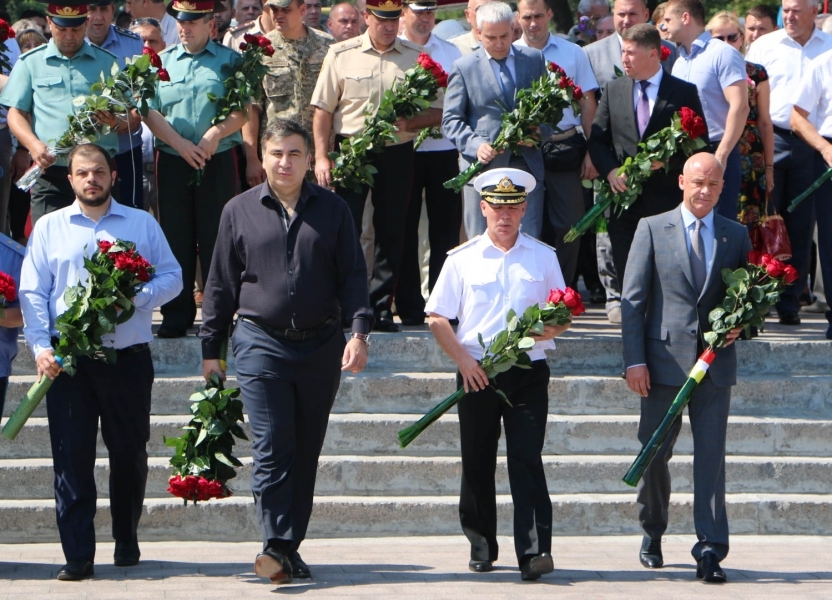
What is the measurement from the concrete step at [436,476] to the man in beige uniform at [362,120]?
1691 millimetres

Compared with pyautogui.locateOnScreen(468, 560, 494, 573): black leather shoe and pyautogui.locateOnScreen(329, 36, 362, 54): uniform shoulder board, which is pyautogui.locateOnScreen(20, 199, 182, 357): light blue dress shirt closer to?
pyautogui.locateOnScreen(468, 560, 494, 573): black leather shoe

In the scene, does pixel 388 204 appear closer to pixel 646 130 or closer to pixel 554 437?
pixel 646 130

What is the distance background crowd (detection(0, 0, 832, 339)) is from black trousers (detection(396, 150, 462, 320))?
0.5 inches

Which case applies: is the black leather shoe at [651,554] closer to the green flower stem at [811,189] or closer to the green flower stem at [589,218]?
the green flower stem at [589,218]

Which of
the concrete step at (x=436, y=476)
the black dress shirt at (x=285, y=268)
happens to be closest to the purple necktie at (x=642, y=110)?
the concrete step at (x=436, y=476)

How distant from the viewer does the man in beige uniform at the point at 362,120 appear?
9.80 metres

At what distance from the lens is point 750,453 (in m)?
8.80

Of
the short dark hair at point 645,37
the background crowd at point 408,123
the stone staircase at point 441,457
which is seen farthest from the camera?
the background crowd at point 408,123

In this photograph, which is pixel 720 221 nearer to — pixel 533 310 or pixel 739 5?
pixel 533 310

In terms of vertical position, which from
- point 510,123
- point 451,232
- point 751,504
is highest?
point 510,123

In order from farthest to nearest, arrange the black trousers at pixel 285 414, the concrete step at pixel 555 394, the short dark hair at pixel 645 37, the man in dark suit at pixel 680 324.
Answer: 1. the short dark hair at pixel 645 37
2. the concrete step at pixel 555 394
3. the man in dark suit at pixel 680 324
4. the black trousers at pixel 285 414

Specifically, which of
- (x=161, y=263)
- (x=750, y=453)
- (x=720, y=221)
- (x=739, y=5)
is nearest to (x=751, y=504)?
(x=750, y=453)

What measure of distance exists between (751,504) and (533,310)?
232 cm

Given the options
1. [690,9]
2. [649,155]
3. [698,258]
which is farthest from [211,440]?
[690,9]
